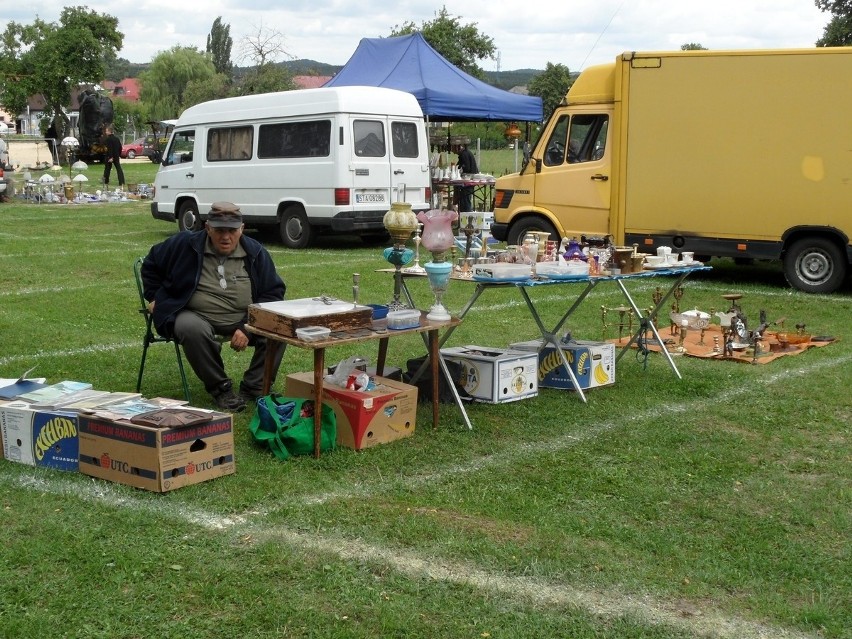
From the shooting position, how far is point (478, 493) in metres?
4.84

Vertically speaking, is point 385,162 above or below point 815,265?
above

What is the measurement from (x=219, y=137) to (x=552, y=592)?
13.5 m

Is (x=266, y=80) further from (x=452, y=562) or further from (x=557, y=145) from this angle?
(x=452, y=562)

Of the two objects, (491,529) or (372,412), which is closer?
(491,529)

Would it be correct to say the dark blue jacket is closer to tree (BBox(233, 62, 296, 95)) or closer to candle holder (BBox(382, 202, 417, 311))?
candle holder (BBox(382, 202, 417, 311))

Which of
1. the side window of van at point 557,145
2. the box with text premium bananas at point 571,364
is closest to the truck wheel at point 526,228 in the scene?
the side window of van at point 557,145

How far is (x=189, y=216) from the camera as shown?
16859mm

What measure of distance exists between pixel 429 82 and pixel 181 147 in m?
4.66

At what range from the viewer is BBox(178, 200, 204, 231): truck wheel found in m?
16.7

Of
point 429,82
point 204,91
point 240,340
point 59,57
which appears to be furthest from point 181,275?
point 204,91

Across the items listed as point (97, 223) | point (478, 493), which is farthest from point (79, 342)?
point (97, 223)

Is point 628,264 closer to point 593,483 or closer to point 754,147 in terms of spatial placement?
point 593,483

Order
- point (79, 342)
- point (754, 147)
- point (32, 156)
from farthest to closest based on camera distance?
point (32, 156) < point (754, 147) < point (79, 342)

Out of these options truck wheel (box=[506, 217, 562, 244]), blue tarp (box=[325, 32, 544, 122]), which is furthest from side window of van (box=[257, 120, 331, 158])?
blue tarp (box=[325, 32, 544, 122])
